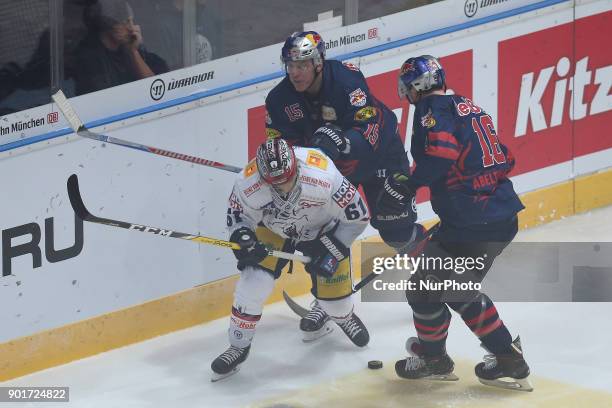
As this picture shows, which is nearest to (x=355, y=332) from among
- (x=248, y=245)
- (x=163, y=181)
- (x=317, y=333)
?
(x=317, y=333)

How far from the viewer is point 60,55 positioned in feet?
19.5

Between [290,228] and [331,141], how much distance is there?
0.40 meters

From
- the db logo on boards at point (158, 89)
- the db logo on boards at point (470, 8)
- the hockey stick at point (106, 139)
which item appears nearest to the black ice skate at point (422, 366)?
the hockey stick at point (106, 139)

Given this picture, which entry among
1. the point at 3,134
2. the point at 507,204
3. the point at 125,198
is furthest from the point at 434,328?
the point at 3,134

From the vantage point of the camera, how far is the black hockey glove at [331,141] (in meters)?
5.85

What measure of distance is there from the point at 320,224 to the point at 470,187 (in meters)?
0.72

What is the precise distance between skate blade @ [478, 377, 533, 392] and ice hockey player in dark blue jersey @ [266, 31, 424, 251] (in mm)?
912

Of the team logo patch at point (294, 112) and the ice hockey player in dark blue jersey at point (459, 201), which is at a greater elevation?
the team logo patch at point (294, 112)

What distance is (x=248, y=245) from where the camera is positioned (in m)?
5.58

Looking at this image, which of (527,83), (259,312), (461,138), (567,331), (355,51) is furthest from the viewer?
(527,83)

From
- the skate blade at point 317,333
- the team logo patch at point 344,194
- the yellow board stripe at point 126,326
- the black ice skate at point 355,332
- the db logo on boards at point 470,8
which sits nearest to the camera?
the team logo patch at point 344,194

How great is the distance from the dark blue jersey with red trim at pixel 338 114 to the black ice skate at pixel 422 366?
853mm

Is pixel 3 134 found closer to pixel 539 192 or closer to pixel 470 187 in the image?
pixel 470 187

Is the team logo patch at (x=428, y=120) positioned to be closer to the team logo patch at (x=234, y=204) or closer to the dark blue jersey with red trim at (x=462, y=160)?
the dark blue jersey with red trim at (x=462, y=160)
